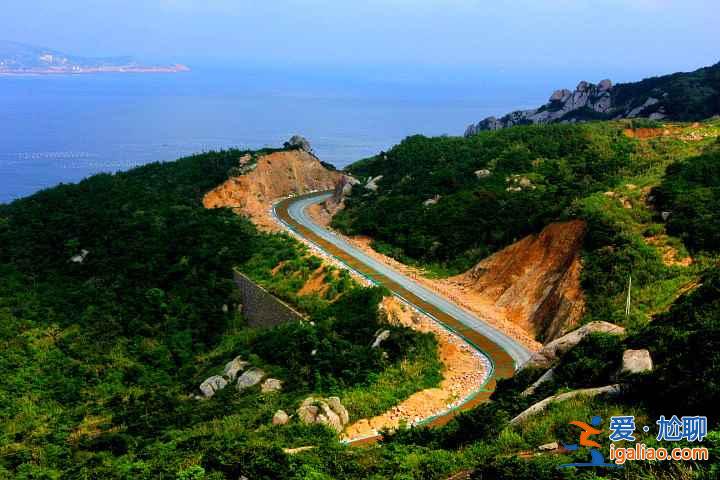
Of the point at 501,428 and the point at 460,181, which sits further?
the point at 460,181

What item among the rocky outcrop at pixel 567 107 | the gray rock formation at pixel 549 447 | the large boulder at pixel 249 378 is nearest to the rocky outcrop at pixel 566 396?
the gray rock formation at pixel 549 447

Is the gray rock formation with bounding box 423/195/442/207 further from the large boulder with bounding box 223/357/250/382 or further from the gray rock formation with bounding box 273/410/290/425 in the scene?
the gray rock formation with bounding box 273/410/290/425

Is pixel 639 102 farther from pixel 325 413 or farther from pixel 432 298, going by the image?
pixel 325 413

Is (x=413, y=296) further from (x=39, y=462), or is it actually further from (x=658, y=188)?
(x=39, y=462)

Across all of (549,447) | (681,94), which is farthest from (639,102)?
(549,447)

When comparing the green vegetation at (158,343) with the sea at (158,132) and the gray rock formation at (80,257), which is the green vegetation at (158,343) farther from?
the sea at (158,132)

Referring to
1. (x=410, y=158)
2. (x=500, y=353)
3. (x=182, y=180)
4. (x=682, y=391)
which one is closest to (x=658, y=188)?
(x=500, y=353)
